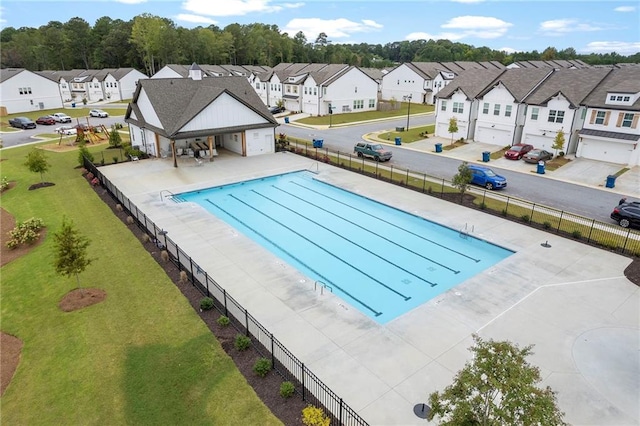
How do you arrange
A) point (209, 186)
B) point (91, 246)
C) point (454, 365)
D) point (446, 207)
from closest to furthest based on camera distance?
point (454, 365)
point (91, 246)
point (446, 207)
point (209, 186)

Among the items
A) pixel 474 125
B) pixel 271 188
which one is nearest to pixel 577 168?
pixel 474 125

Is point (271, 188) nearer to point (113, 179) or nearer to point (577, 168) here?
point (113, 179)

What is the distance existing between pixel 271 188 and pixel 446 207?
42.4 feet

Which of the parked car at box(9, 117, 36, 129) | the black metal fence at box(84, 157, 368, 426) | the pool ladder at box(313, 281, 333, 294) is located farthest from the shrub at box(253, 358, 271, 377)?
the parked car at box(9, 117, 36, 129)

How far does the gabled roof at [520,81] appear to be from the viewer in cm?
4116

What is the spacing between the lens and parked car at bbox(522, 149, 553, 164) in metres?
36.5

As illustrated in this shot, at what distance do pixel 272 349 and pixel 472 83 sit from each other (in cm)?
4336

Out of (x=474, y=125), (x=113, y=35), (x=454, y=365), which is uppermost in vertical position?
(x=113, y=35)

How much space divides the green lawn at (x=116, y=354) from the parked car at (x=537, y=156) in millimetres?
33266

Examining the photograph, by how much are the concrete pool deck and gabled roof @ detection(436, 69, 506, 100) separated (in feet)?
86.2

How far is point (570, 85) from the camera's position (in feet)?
129

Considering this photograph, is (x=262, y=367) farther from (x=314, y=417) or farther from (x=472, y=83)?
(x=472, y=83)

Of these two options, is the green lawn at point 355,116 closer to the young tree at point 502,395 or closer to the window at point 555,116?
the window at point 555,116

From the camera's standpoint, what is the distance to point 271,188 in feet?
101
